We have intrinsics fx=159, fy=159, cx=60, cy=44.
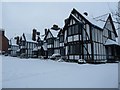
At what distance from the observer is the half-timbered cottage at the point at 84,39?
2588 centimetres

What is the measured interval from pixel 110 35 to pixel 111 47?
283 centimetres

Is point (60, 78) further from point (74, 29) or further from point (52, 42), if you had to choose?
point (52, 42)

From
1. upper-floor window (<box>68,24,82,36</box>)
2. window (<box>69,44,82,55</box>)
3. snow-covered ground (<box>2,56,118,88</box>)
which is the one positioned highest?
upper-floor window (<box>68,24,82,36</box>)

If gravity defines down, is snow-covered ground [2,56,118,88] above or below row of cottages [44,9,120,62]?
below

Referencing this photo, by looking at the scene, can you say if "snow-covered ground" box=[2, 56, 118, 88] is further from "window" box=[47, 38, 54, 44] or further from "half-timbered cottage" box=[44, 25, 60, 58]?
"window" box=[47, 38, 54, 44]

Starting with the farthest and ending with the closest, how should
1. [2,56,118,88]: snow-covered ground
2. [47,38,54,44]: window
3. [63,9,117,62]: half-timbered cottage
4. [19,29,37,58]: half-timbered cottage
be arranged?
[19,29,37,58]: half-timbered cottage → [47,38,54,44]: window → [63,9,117,62]: half-timbered cottage → [2,56,118,88]: snow-covered ground

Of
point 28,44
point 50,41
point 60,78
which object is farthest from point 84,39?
point 28,44

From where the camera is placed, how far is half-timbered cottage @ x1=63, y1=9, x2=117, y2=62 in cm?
2588

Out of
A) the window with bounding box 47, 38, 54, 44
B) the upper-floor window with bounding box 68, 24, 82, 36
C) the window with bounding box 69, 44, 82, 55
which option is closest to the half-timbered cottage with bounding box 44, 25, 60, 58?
the window with bounding box 47, 38, 54, 44

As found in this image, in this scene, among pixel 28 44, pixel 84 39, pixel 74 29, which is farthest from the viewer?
pixel 28 44

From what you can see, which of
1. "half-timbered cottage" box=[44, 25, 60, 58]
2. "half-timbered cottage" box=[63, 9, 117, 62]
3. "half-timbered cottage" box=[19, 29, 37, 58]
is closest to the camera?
"half-timbered cottage" box=[63, 9, 117, 62]

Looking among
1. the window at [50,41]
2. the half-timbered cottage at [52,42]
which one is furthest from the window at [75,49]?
the window at [50,41]

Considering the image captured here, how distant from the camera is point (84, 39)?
2655 cm

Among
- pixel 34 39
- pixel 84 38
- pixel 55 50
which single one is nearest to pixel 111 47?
pixel 84 38
